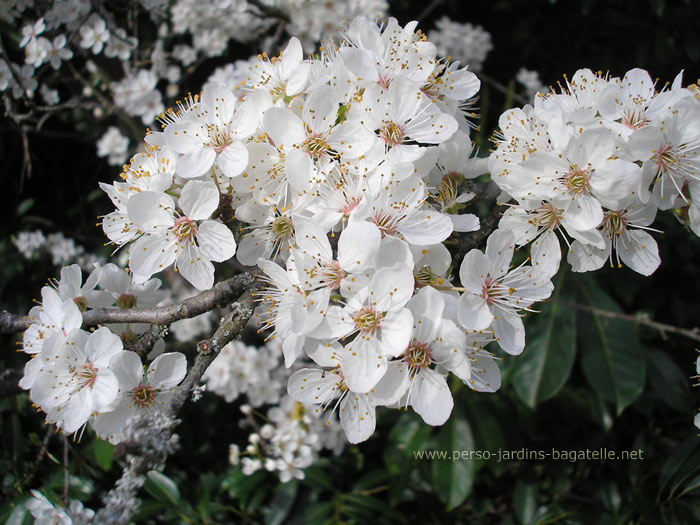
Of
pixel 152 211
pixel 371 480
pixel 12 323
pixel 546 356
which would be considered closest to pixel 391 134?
pixel 152 211

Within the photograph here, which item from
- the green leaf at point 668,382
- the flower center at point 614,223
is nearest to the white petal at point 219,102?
the flower center at point 614,223

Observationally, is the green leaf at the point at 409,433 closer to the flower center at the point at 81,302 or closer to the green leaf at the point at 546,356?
the green leaf at the point at 546,356

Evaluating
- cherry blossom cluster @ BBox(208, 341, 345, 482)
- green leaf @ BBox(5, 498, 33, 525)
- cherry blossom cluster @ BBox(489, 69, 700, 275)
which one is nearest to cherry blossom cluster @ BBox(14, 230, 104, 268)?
cherry blossom cluster @ BBox(208, 341, 345, 482)

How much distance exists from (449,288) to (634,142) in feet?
1.30

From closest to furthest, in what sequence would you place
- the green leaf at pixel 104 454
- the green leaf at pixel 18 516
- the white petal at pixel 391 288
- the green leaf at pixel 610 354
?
the white petal at pixel 391 288 < the green leaf at pixel 18 516 < the green leaf at pixel 104 454 < the green leaf at pixel 610 354

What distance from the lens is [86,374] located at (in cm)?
97

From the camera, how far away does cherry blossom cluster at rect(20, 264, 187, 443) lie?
3.10 feet

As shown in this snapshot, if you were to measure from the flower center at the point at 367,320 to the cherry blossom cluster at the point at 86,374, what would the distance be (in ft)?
1.27

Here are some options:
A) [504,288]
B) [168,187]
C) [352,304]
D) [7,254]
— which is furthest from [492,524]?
[7,254]

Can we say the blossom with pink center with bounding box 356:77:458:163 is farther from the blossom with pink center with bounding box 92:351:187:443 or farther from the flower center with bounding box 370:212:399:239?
the blossom with pink center with bounding box 92:351:187:443

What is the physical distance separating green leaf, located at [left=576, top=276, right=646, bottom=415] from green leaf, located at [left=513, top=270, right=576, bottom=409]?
0.07 metres

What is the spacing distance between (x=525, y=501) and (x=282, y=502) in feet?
3.20

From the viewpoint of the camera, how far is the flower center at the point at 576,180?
91 cm

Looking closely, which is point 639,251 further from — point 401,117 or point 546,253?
point 401,117
